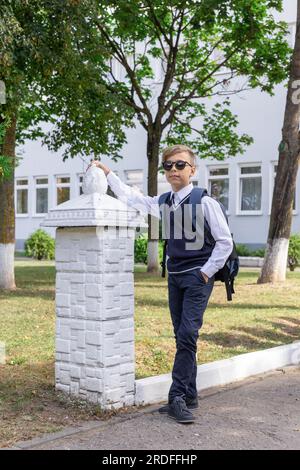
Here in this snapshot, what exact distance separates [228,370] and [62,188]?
26.5 m

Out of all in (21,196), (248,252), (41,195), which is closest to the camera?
(248,252)

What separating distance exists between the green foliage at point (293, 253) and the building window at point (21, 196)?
17.7 m

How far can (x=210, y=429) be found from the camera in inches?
203

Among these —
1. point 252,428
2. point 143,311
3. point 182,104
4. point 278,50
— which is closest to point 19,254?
point 182,104

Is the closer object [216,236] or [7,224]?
[216,236]

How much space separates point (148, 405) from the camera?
5895 millimetres

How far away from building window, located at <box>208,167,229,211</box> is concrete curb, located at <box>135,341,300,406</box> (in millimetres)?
18289

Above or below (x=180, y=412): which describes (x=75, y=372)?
above

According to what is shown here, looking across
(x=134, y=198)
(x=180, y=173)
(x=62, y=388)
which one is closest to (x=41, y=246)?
(x=62, y=388)

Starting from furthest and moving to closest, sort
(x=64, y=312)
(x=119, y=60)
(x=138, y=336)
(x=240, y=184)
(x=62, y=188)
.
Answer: (x=62, y=188) < (x=240, y=184) < (x=119, y=60) < (x=138, y=336) < (x=64, y=312)

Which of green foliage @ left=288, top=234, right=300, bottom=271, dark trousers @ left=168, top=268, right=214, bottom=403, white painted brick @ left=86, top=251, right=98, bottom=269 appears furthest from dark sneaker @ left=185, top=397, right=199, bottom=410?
green foliage @ left=288, top=234, right=300, bottom=271

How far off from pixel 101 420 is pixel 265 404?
59.4 inches

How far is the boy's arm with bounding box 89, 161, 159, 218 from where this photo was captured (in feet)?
18.9

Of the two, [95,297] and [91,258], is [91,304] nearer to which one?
[95,297]
